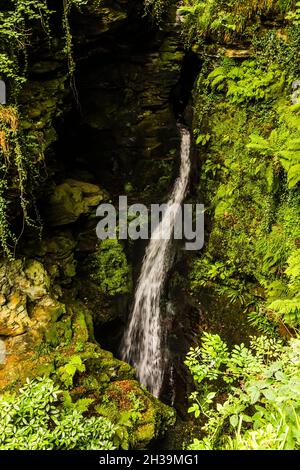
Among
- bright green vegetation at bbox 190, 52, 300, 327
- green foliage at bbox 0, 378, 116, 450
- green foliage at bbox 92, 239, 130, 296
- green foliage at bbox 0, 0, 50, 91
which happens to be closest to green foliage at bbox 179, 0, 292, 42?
bright green vegetation at bbox 190, 52, 300, 327

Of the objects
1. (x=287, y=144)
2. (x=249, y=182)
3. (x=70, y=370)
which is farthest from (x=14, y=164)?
(x=249, y=182)

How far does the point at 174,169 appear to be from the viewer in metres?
9.18

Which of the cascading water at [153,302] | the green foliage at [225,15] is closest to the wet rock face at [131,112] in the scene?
the cascading water at [153,302]

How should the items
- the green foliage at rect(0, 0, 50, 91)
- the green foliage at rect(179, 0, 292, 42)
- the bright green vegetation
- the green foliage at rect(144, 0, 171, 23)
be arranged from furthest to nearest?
1. the green foliage at rect(144, 0, 171, 23)
2. the green foliage at rect(179, 0, 292, 42)
3. the bright green vegetation
4. the green foliage at rect(0, 0, 50, 91)

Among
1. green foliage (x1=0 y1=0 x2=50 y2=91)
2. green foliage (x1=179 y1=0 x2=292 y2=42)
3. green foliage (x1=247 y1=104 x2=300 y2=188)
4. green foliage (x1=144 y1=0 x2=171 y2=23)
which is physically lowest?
green foliage (x1=247 y1=104 x2=300 y2=188)

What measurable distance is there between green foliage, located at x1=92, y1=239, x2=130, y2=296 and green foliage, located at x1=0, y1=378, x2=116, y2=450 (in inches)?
185

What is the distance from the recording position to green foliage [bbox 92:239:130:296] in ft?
27.0

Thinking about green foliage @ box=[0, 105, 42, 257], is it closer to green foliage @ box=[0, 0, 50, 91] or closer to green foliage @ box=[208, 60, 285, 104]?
green foliage @ box=[0, 0, 50, 91]

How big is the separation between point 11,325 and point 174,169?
596 cm

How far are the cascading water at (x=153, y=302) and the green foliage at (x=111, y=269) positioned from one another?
1.48ft

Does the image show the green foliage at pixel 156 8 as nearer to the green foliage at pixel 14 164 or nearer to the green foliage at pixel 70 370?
the green foliage at pixel 14 164

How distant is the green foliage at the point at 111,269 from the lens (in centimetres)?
824
